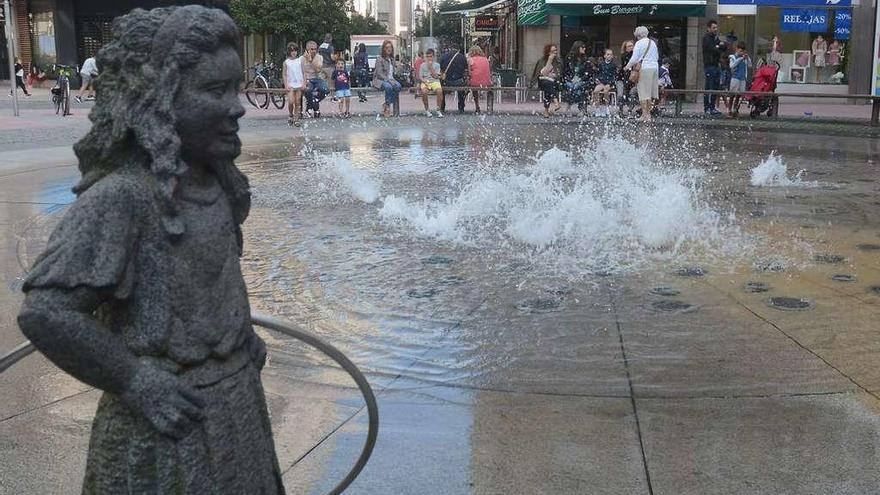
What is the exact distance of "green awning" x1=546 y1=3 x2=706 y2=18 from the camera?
86.3 feet

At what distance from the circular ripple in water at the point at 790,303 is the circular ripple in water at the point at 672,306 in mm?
535

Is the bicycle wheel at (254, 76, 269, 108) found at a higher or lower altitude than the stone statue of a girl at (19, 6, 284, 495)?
higher

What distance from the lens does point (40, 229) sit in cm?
780

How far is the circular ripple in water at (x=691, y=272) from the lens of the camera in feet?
20.9

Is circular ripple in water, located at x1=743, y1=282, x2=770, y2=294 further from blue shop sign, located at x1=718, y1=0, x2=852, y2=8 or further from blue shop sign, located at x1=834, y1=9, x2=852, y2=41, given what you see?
blue shop sign, located at x1=834, y1=9, x2=852, y2=41

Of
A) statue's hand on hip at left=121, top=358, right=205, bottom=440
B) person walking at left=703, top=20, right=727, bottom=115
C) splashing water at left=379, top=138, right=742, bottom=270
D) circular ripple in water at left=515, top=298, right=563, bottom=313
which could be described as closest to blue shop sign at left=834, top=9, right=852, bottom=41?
person walking at left=703, top=20, right=727, bottom=115

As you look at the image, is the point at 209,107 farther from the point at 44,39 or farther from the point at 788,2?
the point at 44,39

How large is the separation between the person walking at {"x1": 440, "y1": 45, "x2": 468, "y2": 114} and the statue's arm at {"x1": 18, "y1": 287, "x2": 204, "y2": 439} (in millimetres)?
19666

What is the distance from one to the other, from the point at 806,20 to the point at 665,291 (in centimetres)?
2375

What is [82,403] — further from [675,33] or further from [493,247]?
[675,33]

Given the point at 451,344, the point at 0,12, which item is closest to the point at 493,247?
the point at 451,344

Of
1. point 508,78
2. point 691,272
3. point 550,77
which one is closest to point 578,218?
point 691,272

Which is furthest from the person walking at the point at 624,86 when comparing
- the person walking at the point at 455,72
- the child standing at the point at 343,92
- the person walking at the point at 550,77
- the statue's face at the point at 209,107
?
the statue's face at the point at 209,107

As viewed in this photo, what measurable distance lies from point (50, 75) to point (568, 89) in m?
24.9
